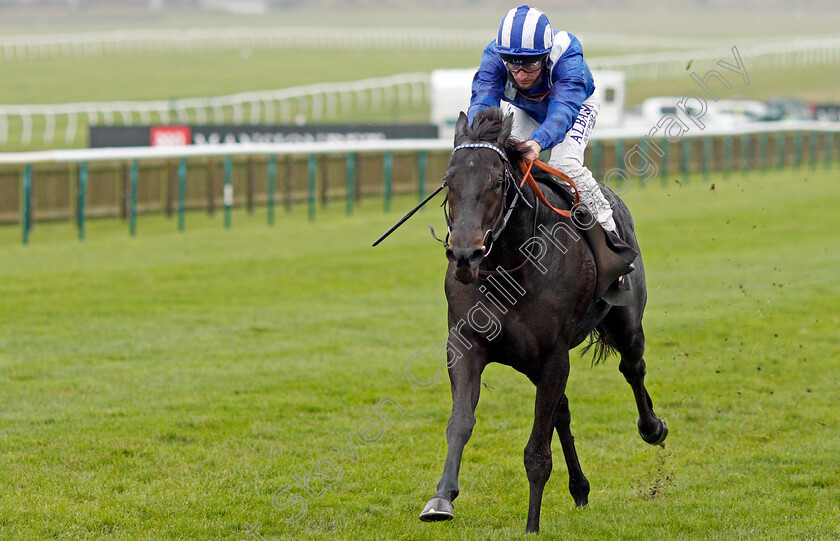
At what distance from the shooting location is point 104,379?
796 cm

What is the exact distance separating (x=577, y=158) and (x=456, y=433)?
158cm

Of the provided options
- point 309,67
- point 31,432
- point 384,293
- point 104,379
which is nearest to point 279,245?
point 384,293

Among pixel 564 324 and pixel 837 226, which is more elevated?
pixel 564 324

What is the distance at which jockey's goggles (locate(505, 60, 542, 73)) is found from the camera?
15.7 feet

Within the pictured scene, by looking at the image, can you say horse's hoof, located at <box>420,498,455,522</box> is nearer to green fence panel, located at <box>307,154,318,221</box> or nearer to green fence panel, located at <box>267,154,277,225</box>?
green fence panel, located at <box>267,154,277,225</box>

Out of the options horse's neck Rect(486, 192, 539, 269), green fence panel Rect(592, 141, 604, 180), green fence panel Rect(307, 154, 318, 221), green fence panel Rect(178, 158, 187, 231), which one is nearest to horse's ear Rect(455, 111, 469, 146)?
horse's neck Rect(486, 192, 539, 269)

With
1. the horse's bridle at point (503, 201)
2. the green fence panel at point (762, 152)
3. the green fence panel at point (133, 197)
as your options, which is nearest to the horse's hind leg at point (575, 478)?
the horse's bridle at point (503, 201)

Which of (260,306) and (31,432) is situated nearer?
(31,432)

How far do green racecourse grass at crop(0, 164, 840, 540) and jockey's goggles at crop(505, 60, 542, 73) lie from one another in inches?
81.6

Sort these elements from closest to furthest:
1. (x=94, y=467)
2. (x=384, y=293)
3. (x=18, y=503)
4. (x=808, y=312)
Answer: (x=18, y=503) → (x=94, y=467) → (x=808, y=312) → (x=384, y=293)

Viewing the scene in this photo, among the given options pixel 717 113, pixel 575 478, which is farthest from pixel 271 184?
pixel 717 113

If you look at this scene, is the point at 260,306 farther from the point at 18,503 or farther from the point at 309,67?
the point at 309,67

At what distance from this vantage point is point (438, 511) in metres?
3.91

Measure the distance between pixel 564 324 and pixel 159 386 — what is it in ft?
13.4
